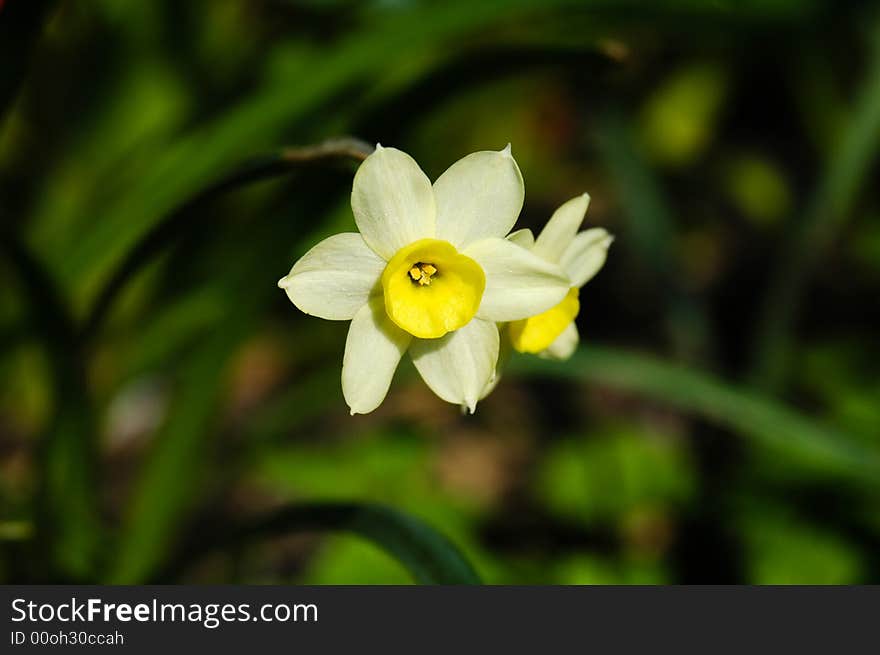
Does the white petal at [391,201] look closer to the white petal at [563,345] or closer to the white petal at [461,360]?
the white petal at [461,360]

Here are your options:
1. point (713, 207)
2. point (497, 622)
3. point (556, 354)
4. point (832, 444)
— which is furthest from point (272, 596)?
point (713, 207)

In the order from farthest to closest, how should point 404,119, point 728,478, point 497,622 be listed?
1. point 728,478
2. point 404,119
3. point 497,622

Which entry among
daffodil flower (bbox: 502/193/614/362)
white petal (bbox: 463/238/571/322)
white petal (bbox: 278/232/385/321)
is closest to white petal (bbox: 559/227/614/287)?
daffodil flower (bbox: 502/193/614/362)

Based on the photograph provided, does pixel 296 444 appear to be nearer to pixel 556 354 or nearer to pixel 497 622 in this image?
pixel 497 622

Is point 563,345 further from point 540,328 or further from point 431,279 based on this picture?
point 431,279

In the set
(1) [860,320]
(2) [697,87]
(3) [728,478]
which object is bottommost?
(3) [728,478]

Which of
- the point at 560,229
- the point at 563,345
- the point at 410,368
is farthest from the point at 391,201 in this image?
the point at 410,368

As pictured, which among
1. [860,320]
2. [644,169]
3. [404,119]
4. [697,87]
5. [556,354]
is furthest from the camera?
[697,87]
